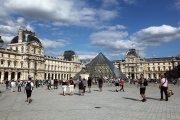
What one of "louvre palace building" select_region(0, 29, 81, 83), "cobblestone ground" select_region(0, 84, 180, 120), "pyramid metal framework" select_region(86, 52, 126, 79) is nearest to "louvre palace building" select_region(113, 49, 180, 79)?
"louvre palace building" select_region(0, 29, 81, 83)

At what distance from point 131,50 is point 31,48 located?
57486mm

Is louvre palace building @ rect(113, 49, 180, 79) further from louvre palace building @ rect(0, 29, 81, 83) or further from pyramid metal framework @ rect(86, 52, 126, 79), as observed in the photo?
pyramid metal framework @ rect(86, 52, 126, 79)

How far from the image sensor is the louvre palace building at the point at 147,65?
96619 millimetres

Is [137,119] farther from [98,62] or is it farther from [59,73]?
[59,73]

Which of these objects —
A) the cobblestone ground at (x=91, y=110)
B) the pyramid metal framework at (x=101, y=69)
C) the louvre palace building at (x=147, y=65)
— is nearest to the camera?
the cobblestone ground at (x=91, y=110)

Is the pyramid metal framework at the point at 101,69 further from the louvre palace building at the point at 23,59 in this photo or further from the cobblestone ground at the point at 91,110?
the cobblestone ground at the point at 91,110

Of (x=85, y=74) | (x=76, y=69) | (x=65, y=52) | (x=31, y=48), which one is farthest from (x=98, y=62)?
(x=65, y=52)

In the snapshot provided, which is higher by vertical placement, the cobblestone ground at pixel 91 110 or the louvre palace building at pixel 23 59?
the louvre palace building at pixel 23 59

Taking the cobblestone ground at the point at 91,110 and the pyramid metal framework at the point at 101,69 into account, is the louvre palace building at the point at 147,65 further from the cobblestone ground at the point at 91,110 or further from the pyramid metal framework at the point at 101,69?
the cobblestone ground at the point at 91,110

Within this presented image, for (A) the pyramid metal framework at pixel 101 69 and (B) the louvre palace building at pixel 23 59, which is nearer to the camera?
(A) the pyramid metal framework at pixel 101 69

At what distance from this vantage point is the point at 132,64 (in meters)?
102

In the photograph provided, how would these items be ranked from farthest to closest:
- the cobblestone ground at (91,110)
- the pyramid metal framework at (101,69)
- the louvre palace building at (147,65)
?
the louvre palace building at (147,65) → the pyramid metal framework at (101,69) → the cobblestone ground at (91,110)

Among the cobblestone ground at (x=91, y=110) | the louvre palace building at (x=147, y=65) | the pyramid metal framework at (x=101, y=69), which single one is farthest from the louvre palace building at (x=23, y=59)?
the cobblestone ground at (x=91, y=110)

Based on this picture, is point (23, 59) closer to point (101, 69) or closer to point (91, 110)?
point (101, 69)
